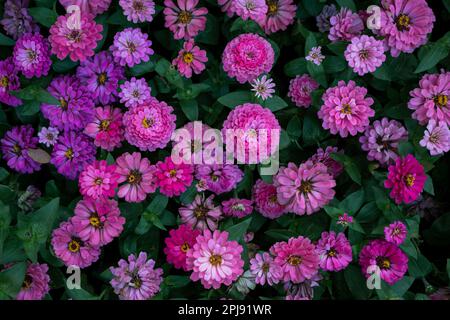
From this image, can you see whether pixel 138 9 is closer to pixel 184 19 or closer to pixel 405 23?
pixel 184 19

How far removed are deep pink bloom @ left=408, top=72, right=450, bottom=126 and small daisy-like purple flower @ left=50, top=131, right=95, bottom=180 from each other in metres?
0.97

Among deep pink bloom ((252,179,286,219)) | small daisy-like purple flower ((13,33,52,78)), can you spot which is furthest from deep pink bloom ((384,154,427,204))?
small daisy-like purple flower ((13,33,52,78))

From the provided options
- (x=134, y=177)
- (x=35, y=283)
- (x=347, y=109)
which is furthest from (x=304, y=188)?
(x=35, y=283)

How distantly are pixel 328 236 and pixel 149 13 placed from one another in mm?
843

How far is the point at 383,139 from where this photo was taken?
1.65 meters

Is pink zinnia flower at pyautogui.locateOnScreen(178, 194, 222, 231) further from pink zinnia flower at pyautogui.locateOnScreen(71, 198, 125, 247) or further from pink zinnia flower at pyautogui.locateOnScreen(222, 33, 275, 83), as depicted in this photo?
pink zinnia flower at pyautogui.locateOnScreen(222, 33, 275, 83)

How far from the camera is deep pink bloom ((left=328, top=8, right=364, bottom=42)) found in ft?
5.39

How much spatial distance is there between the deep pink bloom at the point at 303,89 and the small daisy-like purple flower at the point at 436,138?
35 centimetres

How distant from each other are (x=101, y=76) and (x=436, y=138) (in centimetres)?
101

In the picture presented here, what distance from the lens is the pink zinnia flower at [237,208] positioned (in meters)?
1.65

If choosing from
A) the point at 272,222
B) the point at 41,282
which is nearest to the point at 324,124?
the point at 272,222

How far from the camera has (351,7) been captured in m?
1.67

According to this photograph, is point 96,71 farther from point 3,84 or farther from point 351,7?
point 351,7

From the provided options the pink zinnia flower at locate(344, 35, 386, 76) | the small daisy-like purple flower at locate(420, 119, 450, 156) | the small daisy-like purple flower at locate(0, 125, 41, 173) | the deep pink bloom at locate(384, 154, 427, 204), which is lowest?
the deep pink bloom at locate(384, 154, 427, 204)
